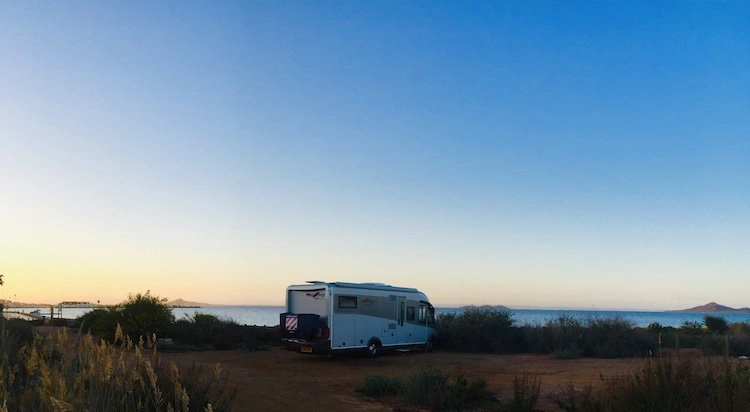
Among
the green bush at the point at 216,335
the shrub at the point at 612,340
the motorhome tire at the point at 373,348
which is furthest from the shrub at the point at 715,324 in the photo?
the green bush at the point at 216,335

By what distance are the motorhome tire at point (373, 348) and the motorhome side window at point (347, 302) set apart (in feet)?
4.88

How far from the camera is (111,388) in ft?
15.2

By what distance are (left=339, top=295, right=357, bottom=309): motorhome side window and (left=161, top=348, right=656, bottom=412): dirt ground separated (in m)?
1.70

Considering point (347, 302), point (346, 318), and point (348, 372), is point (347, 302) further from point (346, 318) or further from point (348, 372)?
point (348, 372)

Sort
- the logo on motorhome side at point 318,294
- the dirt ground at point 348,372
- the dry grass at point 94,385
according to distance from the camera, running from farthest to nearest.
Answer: the logo on motorhome side at point 318,294 → the dirt ground at point 348,372 → the dry grass at point 94,385

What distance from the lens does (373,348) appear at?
21.2m

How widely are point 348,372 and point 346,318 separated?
295 centimetres

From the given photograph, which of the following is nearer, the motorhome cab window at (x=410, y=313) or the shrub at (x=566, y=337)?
the shrub at (x=566, y=337)

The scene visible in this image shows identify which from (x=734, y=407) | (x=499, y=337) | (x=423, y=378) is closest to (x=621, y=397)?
(x=734, y=407)

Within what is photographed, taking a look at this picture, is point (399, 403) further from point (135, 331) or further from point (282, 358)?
point (135, 331)

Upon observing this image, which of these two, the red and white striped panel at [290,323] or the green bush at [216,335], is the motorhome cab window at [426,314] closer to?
the red and white striped panel at [290,323]

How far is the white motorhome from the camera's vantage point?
64.9ft

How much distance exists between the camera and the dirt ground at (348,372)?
11352 mm

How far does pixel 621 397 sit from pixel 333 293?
1272 centimetres
